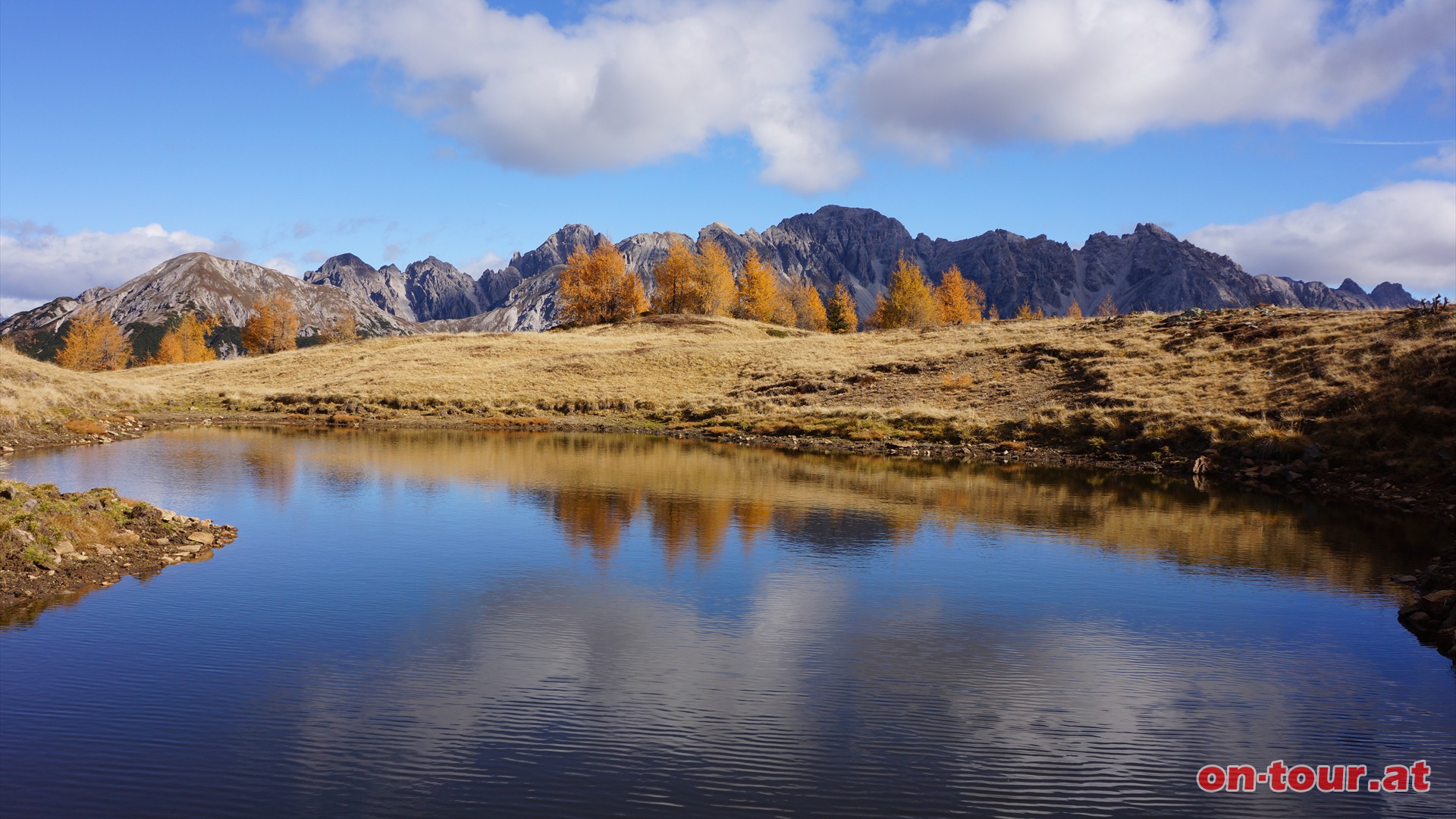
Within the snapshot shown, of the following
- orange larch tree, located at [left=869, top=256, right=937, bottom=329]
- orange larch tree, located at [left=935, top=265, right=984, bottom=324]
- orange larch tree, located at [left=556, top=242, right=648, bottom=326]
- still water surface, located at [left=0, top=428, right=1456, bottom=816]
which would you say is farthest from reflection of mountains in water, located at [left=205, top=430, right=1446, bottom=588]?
orange larch tree, located at [left=935, top=265, right=984, bottom=324]

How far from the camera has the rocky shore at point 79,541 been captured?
1582 cm

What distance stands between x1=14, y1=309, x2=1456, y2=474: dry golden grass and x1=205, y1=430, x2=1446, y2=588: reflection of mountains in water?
911cm

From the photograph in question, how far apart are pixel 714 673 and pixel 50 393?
56.0 meters

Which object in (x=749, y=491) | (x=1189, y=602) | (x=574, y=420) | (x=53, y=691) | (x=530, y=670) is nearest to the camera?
(x=53, y=691)

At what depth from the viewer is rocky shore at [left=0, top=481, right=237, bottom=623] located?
15820 mm

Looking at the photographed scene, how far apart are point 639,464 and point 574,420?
25.0 meters

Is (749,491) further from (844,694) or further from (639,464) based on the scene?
(844,694)

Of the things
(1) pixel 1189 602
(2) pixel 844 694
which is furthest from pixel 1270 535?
(2) pixel 844 694

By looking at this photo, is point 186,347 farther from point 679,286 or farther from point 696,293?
point 696,293

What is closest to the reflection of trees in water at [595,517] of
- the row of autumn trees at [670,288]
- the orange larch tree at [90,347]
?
the row of autumn trees at [670,288]

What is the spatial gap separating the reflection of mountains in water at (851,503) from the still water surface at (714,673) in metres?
0.34

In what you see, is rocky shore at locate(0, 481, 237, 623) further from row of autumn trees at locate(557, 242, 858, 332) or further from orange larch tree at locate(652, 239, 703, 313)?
orange larch tree at locate(652, 239, 703, 313)

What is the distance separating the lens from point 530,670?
12.6 meters

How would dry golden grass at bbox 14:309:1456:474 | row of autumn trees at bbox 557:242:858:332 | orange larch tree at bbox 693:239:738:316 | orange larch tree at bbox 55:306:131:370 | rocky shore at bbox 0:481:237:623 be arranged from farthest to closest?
orange larch tree at bbox 55:306:131:370 < orange larch tree at bbox 693:239:738:316 < row of autumn trees at bbox 557:242:858:332 < dry golden grass at bbox 14:309:1456:474 < rocky shore at bbox 0:481:237:623
